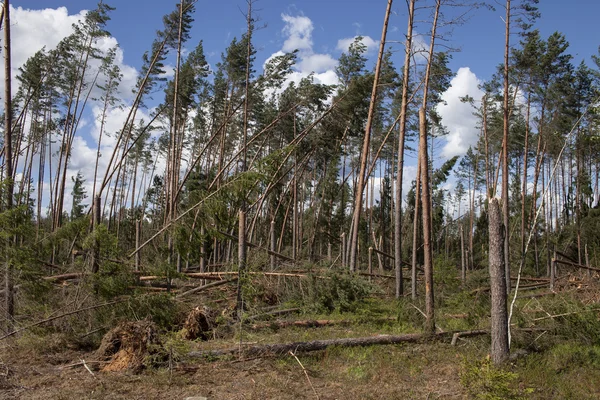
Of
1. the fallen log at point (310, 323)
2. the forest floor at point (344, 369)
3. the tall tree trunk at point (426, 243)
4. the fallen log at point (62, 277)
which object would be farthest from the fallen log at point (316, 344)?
the fallen log at point (62, 277)

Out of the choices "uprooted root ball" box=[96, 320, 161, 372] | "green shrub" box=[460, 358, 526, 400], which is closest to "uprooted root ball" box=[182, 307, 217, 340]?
"uprooted root ball" box=[96, 320, 161, 372]

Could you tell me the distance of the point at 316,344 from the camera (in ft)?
24.9

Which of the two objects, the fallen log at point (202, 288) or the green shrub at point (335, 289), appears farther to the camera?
the green shrub at point (335, 289)

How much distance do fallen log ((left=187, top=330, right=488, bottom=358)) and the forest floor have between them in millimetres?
89

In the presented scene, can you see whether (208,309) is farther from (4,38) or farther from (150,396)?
(4,38)

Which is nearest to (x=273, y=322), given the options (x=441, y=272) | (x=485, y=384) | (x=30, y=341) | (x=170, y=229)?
(x=170, y=229)

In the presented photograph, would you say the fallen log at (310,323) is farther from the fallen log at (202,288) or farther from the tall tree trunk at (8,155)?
the tall tree trunk at (8,155)

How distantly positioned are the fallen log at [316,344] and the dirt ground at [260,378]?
129 mm

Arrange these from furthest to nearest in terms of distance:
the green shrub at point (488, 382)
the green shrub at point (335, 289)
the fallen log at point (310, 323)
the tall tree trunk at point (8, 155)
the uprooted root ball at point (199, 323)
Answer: the green shrub at point (335, 289)
the fallen log at point (310, 323)
the uprooted root ball at point (199, 323)
the tall tree trunk at point (8, 155)
the green shrub at point (488, 382)

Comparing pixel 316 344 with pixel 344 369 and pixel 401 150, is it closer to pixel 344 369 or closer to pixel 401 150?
pixel 344 369

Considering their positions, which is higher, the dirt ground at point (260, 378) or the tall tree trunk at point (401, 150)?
the tall tree trunk at point (401, 150)

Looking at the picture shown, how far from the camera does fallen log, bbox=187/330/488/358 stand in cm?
716

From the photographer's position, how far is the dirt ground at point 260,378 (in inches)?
230

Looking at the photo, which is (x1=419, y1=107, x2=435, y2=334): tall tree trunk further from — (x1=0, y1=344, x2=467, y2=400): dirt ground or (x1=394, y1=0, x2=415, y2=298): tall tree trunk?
(x1=394, y1=0, x2=415, y2=298): tall tree trunk
